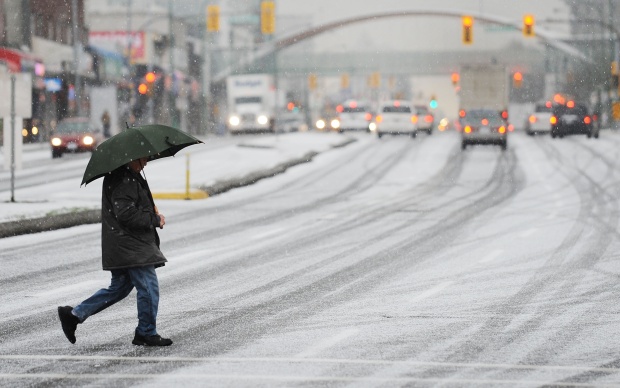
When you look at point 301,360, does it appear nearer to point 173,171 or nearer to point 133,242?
point 133,242

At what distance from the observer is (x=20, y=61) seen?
6212 centimetres

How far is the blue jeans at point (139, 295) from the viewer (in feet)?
31.8

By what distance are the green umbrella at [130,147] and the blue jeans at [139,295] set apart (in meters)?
0.77

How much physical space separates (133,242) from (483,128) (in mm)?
42931

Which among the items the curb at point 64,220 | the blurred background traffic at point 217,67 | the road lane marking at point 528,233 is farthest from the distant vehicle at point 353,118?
the road lane marking at point 528,233

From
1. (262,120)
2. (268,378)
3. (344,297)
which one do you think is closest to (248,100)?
(262,120)

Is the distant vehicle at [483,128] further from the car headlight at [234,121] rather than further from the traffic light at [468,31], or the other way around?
the car headlight at [234,121]

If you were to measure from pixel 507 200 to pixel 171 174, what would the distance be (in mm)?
11454

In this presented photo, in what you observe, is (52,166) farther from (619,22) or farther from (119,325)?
(619,22)

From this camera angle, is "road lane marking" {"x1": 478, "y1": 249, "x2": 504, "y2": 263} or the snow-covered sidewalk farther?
the snow-covered sidewalk

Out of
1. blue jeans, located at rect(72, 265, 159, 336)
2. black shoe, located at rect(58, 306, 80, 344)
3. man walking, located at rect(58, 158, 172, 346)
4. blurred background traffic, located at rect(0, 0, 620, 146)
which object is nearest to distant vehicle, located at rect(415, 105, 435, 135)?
blurred background traffic, located at rect(0, 0, 620, 146)

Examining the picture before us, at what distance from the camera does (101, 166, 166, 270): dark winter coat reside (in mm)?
9570

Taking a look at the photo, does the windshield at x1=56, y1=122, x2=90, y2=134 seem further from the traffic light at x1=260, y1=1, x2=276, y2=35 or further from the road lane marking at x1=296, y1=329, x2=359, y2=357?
the road lane marking at x1=296, y1=329, x2=359, y2=357

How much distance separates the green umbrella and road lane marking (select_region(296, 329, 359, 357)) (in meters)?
1.72
